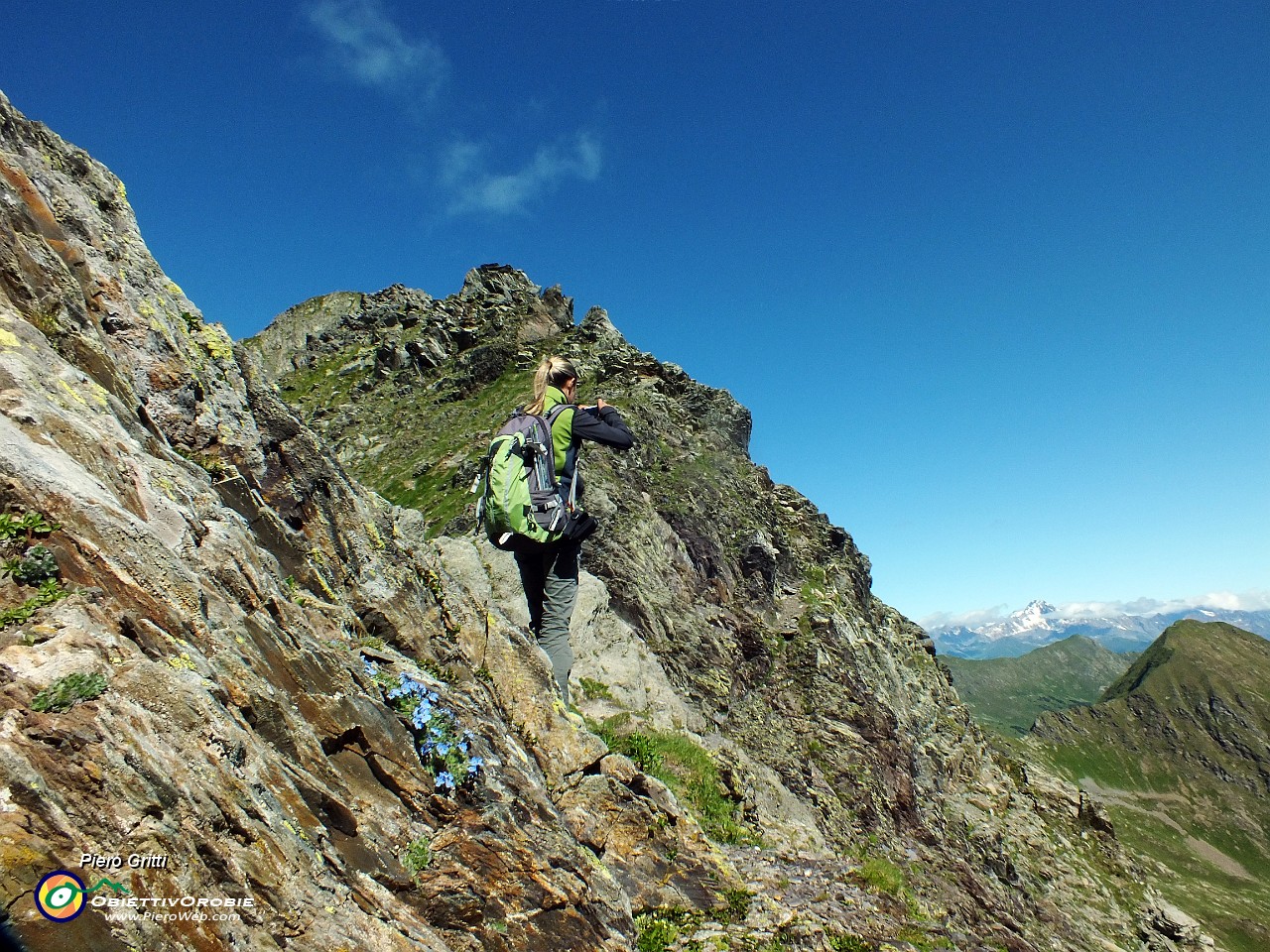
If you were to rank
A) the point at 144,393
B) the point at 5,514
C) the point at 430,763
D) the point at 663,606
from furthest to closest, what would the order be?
the point at 663,606, the point at 144,393, the point at 430,763, the point at 5,514

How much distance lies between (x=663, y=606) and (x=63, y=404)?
3321 cm

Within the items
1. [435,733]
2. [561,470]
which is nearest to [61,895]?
[435,733]

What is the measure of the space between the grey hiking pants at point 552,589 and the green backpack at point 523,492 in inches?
16.1

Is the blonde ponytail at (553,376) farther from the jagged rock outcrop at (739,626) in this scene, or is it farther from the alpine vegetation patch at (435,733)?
the jagged rock outcrop at (739,626)

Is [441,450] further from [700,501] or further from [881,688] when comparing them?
[881,688]

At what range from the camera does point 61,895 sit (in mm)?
3254

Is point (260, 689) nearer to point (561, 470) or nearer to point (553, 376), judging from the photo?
point (561, 470)

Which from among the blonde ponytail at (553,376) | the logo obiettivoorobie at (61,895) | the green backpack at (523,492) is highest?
the blonde ponytail at (553,376)

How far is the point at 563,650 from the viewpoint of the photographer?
1038 cm

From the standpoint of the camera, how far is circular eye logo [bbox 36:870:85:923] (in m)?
3.16

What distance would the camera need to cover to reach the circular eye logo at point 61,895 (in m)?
3.16

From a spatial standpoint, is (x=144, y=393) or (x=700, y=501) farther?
(x=700, y=501)

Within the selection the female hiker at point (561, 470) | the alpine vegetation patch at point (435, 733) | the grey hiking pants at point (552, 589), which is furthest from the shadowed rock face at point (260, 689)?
the female hiker at point (561, 470)

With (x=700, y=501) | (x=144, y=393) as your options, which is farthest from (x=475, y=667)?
(x=700, y=501)
